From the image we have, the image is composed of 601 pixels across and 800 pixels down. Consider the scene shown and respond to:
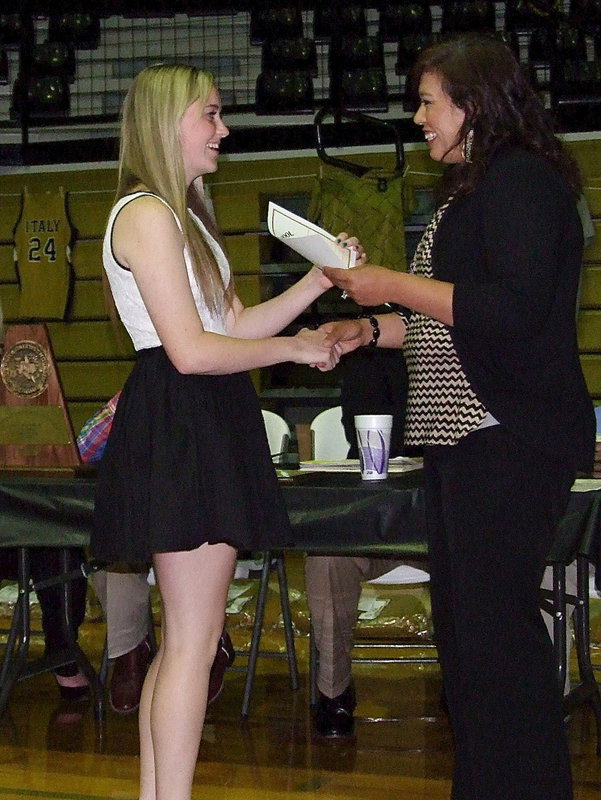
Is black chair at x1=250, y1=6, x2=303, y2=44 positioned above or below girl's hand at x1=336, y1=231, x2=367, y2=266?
above

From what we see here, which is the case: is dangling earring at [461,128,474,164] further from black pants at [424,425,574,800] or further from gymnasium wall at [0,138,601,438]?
gymnasium wall at [0,138,601,438]

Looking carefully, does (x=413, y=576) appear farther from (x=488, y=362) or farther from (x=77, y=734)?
(x=488, y=362)

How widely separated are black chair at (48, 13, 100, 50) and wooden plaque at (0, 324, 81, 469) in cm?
556

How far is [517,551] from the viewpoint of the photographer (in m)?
1.71

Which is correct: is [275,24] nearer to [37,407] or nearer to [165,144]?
[37,407]

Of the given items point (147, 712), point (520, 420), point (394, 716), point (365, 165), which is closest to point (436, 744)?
point (394, 716)

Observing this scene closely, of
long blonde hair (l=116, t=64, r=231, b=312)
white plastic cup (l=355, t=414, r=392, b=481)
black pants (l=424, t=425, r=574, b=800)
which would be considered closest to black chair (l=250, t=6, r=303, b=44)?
white plastic cup (l=355, t=414, r=392, b=481)

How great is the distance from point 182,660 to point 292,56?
6.04 m

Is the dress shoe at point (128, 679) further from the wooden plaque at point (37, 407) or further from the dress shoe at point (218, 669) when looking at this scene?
the wooden plaque at point (37, 407)

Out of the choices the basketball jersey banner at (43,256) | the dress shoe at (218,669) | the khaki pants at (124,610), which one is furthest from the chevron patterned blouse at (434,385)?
the basketball jersey banner at (43,256)

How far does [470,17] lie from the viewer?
6.88 meters

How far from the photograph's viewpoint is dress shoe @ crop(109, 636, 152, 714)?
9.91 ft

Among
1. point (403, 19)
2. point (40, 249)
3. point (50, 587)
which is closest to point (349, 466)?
point (50, 587)

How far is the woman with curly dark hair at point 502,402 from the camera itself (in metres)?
1.67
